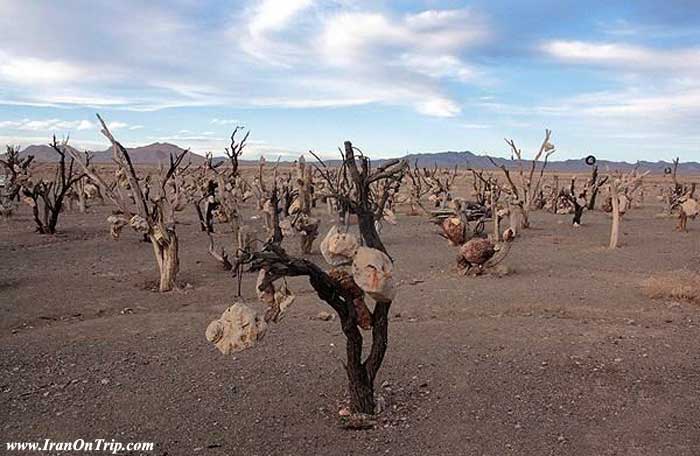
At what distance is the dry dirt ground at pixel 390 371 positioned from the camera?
247 inches

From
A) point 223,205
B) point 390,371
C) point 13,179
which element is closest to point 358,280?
point 390,371

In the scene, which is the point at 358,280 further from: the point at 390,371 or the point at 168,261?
the point at 168,261

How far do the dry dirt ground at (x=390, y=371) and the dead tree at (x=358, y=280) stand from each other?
0.48 m

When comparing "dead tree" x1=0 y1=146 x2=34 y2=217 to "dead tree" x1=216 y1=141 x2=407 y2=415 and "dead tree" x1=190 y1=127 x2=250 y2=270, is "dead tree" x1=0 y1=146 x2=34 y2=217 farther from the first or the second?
"dead tree" x1=216 y1=141 x2=407 y2=415

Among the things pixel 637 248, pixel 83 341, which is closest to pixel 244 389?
pixel 83 341

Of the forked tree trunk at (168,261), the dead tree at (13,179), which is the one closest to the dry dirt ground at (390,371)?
the forked tree trunk at (168,261)

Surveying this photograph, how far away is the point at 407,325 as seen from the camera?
33.1 feet

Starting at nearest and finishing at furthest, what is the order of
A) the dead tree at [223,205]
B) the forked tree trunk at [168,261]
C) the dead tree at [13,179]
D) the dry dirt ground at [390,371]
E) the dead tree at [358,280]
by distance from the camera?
the dead tree at [358,280] < the dry dirt ground at [390,371] < the forked tree trunk at [168,261] < the dead tree at [223,205] < the dead tree at [13,179]

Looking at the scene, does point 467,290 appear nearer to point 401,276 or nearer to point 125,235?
point 401,276

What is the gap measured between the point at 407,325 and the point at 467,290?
→ 119 inches

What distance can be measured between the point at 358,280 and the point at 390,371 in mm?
2626

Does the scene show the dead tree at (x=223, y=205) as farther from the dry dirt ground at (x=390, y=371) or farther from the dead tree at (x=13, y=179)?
the dead tree at (x=13, y=179)

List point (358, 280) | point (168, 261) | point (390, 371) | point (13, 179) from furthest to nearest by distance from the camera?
point (13, 179) < point (168, 261) < point (390, 371) < point (358, 280)

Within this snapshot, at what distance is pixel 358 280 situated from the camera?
223 inches
